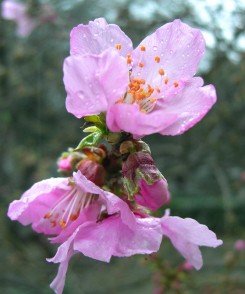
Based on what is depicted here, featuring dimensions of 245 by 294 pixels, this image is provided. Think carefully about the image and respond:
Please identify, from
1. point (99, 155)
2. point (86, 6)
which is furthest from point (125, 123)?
point (86, 6)

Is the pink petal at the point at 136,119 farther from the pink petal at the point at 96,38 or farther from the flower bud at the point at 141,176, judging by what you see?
the pink petal at the point at 96,38

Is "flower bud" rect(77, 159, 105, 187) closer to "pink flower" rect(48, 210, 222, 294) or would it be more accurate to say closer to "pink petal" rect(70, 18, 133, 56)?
"pink flower" rect(48, 210, 222, 294)

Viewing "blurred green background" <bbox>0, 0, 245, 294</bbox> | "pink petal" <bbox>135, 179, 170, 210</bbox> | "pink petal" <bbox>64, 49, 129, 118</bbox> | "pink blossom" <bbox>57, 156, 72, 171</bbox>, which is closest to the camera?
"pink petal" <bbox>64, 49, 129, 118</bbox>

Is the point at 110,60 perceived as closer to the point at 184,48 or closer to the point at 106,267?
the point at 184,48

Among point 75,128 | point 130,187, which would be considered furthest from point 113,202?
point 75,128

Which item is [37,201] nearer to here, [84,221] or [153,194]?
[84,221]

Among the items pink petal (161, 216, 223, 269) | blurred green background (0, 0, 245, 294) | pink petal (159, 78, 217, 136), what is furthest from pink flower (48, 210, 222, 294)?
blurred green background (0, 0, 245, 294)
